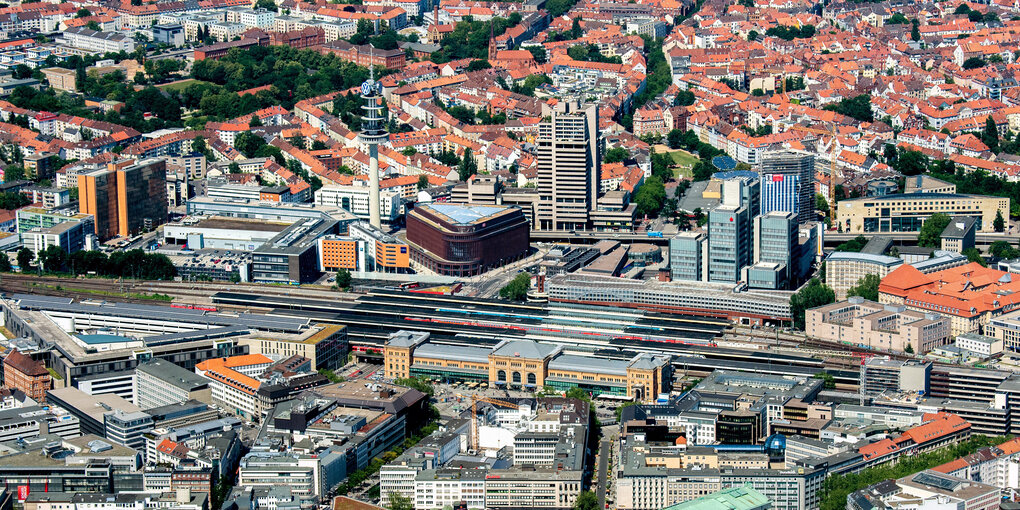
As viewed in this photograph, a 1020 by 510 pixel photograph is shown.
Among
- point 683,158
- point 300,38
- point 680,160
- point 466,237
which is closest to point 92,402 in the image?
point 466,237

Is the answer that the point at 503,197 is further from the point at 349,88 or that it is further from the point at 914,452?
the point at 914,452

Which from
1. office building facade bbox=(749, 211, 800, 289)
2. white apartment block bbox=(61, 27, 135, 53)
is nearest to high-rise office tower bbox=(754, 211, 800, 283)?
office building facade bbox=(749, 211, 800, 289)

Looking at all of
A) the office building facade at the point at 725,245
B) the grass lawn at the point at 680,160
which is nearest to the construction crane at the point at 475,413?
the office building facade at the point at 725,245

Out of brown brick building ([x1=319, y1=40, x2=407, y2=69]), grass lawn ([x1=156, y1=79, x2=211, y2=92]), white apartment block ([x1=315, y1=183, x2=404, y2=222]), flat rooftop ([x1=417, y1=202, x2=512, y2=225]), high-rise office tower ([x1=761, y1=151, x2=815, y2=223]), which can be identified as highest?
brown brick building ([x1=319, y1=40, x2=407, y2=69])

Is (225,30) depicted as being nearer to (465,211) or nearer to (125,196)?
(125,196)

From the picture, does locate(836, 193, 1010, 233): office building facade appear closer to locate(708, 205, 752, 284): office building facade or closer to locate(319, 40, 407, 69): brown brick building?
locate(708, 205, 752, 284): office building facade

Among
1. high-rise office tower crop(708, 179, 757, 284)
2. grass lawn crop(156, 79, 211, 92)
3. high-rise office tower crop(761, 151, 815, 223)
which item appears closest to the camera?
high-rise office tower crop(708, 179, 757, 284)

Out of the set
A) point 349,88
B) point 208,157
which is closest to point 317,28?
point 349,88
